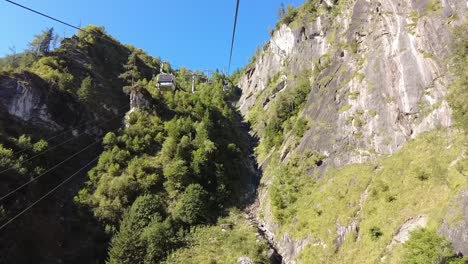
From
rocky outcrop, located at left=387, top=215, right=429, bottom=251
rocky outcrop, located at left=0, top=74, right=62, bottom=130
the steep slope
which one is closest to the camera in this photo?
rocky outcrop, located at left=387, top=215, right=429, bottom=251

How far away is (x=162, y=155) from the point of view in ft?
163

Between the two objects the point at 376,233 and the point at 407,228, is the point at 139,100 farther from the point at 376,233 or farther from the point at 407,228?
the point at 407,228

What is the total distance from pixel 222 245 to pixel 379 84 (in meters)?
23.1

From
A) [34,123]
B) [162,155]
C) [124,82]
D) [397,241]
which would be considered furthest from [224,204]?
[124,82]

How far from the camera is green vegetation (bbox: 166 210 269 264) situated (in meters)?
32.2

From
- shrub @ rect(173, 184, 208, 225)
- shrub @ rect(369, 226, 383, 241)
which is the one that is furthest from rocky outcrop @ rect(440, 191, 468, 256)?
shrub @ rect(173, 184, 208, 225)

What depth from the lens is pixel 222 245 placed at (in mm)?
34688

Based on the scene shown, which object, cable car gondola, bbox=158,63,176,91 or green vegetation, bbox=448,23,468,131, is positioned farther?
cable car gondola, bbox=158,63,176,91

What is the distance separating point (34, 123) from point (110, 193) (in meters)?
19.2

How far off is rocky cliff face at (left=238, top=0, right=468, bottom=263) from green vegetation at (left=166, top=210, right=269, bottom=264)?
A: 263 centimetres

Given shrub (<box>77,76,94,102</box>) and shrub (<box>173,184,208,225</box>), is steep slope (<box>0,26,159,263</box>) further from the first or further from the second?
shrub (<box>173,184,208,225</box>)

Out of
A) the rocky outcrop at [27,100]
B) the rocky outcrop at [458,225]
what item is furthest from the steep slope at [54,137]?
the rocky outcrop at [458,225]

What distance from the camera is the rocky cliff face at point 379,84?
30.7 m

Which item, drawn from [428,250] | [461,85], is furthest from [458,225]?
[461,85]
